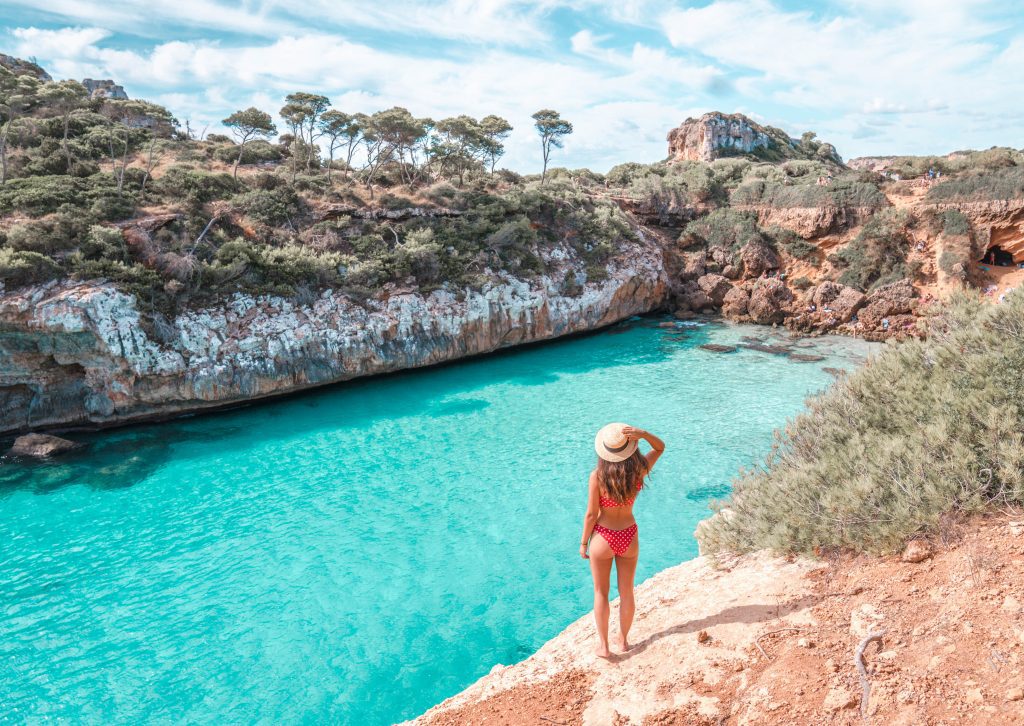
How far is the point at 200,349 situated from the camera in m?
15.0

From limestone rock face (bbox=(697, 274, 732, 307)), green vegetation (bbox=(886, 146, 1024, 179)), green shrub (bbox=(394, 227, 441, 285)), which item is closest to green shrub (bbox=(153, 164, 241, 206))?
green shrub (bbox=(394, 227, 441, 285))

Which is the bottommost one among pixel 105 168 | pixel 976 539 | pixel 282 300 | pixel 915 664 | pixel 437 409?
pixel 437 409

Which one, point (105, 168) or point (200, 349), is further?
point (105, 168)

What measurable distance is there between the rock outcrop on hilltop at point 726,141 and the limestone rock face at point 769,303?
3028 centimetres

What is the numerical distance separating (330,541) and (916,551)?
8.73m

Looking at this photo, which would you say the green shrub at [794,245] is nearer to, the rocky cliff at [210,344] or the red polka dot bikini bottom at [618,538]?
the rocky cliff at [210,344]

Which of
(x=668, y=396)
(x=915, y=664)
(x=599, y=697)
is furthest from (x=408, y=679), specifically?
(x=668, y=396)

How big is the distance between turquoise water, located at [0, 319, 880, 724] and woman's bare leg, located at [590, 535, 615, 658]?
11.2ft

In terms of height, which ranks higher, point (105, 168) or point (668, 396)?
point (105, 168)

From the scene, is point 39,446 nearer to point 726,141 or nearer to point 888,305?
point 888,305

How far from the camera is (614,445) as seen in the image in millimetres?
3869

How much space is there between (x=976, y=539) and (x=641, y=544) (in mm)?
5764

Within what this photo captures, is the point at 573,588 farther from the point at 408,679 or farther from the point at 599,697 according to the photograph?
the point at 599,697

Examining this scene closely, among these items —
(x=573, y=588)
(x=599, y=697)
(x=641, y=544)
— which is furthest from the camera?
A: (x=641, y=544)
